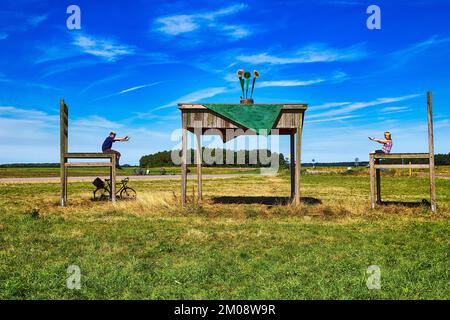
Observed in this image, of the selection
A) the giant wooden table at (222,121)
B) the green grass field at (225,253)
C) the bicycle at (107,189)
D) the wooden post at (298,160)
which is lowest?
the green grass field at (225,253)

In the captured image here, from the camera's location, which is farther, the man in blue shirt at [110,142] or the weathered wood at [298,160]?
the man in blue shirt at [110,142]

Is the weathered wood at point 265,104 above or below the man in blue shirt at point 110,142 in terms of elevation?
above

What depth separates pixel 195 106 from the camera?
41.1 feet

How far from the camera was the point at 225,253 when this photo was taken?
6.67 meters

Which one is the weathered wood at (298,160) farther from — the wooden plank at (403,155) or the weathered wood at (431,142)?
the weathered wood at (431,142)

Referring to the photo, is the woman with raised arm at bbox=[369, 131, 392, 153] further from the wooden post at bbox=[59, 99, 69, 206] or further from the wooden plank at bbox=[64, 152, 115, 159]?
the wooden post at bbox=[59, 99, 69, 206]

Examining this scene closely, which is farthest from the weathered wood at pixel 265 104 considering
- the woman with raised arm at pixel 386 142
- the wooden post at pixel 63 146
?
the wooden post at pixel 63 146

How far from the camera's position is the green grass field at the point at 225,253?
15.9ft

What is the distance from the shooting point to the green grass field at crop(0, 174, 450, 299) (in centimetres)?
483

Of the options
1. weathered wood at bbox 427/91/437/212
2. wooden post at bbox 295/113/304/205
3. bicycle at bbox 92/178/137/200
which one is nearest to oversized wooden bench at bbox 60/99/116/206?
bicycle at bbox 92/178/137/200

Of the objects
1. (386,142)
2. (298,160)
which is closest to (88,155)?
(298,160)

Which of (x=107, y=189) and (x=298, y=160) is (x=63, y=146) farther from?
(x=298, y=160)
